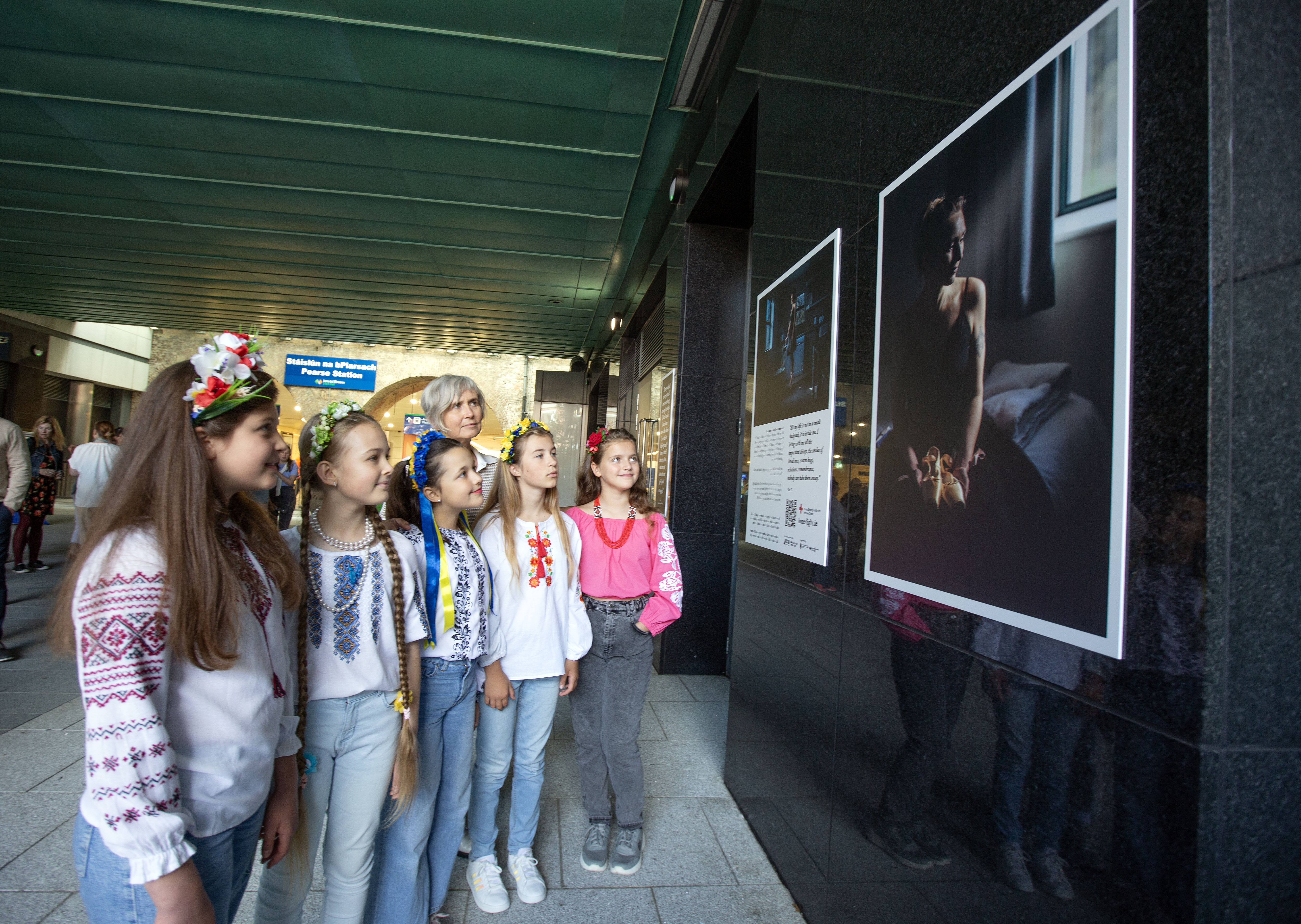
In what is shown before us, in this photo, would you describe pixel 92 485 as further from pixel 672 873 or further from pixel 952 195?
pixel 952 195

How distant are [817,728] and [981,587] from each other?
42.4 inches

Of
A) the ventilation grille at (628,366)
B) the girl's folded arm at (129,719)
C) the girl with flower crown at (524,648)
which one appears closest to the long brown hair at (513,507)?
the girl with flower crown at (524,648)

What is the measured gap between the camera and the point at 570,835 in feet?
9.35

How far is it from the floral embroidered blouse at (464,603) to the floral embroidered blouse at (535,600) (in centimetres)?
11

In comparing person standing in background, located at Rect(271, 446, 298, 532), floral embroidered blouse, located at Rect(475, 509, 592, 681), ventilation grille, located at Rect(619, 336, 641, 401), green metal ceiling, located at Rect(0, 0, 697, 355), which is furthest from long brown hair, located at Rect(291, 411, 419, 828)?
person standing in background, located at Rect(271, 446, 298, 532)

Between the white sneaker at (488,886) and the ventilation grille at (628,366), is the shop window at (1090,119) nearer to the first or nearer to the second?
the white sneaker at (488,886)

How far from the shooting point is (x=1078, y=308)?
1.17 metres

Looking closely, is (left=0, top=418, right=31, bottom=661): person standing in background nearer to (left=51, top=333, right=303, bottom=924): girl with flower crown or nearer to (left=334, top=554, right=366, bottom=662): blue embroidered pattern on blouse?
(left=334, top=554, right=366, bottom=662): blue embroidered pattern on blouse

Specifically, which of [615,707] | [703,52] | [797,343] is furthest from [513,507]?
[703,52]

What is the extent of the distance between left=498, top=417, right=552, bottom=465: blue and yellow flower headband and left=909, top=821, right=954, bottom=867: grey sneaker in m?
1.75

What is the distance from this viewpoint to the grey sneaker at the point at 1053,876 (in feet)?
3.84

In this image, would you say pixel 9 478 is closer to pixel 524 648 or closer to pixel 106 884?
pixel 524 648

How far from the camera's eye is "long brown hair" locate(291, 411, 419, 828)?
1.79 metres

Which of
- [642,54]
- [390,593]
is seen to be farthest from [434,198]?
[390,593]
